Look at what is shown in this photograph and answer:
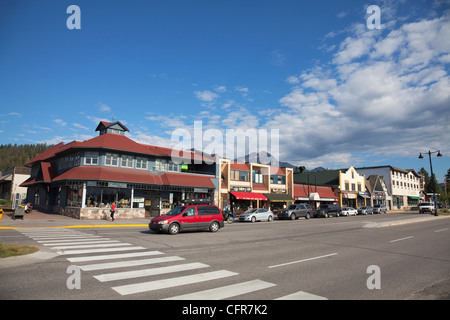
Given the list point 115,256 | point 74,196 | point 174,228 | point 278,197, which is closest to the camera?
point 115,256

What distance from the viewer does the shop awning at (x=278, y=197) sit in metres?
43.1

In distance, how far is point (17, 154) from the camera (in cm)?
13488

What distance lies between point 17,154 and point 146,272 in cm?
15913

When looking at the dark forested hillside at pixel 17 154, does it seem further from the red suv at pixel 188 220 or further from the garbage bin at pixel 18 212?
the red suv at pixel 188 220

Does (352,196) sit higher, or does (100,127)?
(100,127)

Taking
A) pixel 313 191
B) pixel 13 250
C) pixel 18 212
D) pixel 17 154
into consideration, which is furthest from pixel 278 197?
pixel 17 154

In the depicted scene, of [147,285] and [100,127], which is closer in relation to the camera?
[147,285]

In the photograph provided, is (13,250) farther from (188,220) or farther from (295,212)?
(295,212)

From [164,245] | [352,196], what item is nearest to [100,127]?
[164,245]

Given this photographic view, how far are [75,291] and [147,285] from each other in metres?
1.45

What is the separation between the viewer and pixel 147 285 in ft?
21.1

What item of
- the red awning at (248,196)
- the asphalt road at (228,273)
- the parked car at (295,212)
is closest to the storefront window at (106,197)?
the red awning at (248,196)
